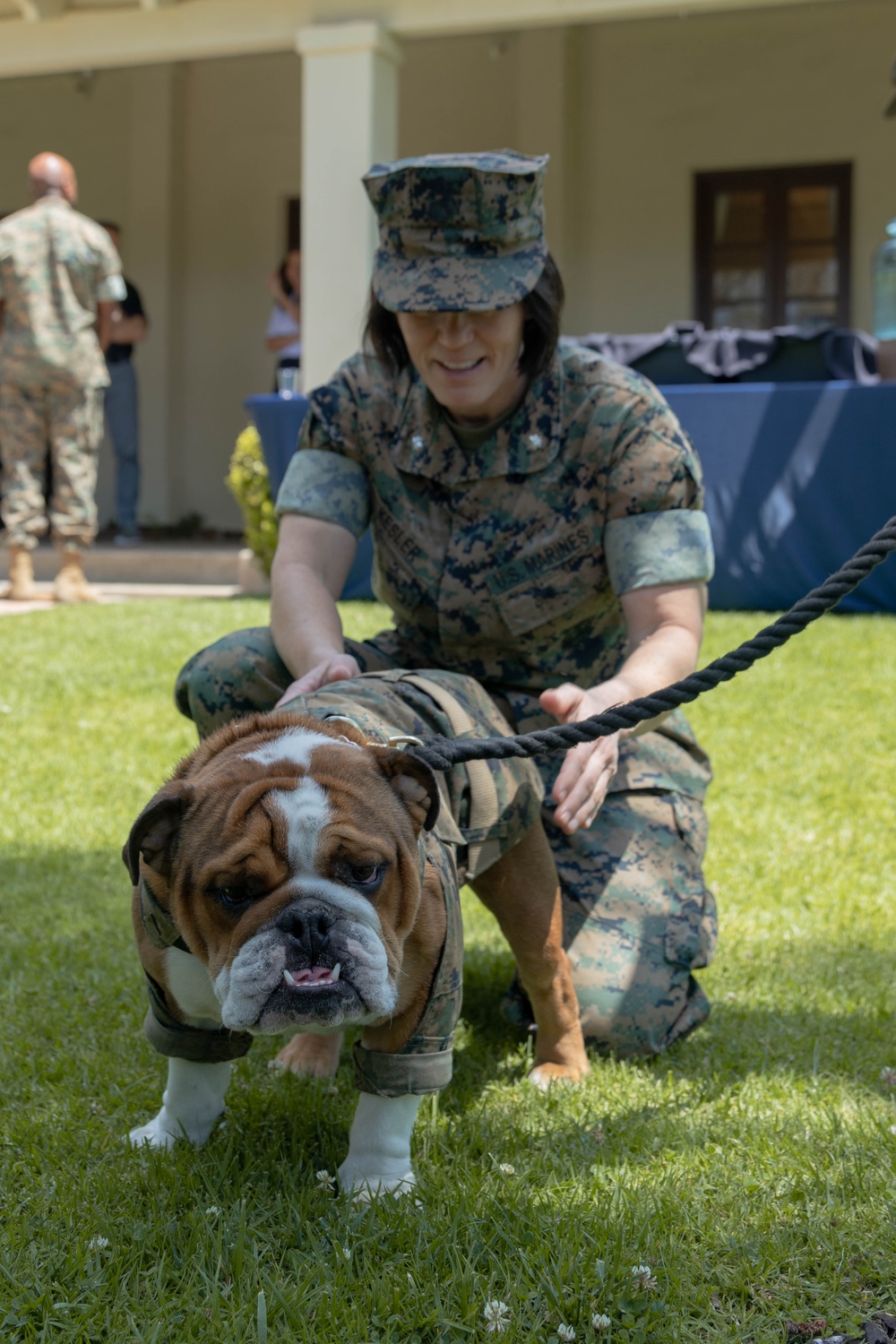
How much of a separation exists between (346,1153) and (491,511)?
1.42m

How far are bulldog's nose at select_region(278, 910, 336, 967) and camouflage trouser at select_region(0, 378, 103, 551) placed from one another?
25.3 feet

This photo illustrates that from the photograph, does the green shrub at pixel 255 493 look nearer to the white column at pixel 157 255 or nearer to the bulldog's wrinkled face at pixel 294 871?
the white column at pixel 157 255

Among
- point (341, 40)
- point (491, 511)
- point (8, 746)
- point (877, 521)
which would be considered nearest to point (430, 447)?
point (491, 511)

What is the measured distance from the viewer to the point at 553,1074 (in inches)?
103

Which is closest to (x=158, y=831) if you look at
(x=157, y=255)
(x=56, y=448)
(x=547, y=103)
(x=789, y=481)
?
(x=789, y=481)

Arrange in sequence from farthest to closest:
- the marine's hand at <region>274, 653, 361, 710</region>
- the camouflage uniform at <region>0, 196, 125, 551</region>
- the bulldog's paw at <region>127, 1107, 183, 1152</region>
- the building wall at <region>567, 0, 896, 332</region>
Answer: the building wall at <region>567, 0, 896, 332</region>, the camouflage uniform at <region>0, 196, 125, 551</region>, the marine's hand at <region>274, 653, 361, 710</region>, the bulldog's paw at <region>127, 1107, 183, 1152</region>

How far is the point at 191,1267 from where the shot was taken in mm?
1855

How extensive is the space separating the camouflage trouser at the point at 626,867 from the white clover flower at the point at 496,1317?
1067 mm

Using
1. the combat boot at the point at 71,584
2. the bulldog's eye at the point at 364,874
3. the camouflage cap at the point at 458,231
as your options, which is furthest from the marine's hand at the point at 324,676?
the combat boot at the point at 71,584

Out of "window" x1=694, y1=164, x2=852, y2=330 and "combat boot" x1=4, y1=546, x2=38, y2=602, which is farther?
"window" x1=694, y1=164, x2=852, y2=330

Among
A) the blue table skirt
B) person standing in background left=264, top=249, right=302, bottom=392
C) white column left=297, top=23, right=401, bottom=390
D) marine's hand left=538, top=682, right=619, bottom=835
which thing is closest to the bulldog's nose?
marine's hand left=538, top=682, right=619, bottom=835

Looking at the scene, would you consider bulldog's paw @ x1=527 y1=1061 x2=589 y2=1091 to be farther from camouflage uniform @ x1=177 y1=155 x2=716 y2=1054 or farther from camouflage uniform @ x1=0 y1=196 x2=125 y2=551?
camouflage uniform @ x1=0 y1=196 x2=125 y2=551

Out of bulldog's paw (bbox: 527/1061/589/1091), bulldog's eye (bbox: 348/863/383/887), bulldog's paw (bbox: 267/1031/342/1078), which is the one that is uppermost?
bulldog's eye (bbox: 348/863/383/887)

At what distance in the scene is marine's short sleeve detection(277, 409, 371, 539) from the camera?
308cm
